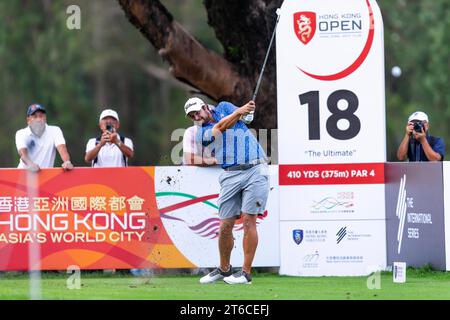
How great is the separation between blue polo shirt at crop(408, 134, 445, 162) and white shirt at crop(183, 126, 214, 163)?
2689 millimetres

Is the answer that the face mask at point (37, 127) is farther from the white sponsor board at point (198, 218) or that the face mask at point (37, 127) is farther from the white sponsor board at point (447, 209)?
the white sponsor board at point (447, 209)

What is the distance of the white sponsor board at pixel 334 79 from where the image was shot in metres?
Result: 15.9

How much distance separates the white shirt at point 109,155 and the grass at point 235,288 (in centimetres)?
177

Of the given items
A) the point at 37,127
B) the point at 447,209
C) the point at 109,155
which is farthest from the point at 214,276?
the point at 37,127

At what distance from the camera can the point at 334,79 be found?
52.0ft

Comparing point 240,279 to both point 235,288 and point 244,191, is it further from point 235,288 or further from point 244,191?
point 244,191

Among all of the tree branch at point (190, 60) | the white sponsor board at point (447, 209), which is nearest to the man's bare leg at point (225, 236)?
the white sponsor board at point (447, 209)

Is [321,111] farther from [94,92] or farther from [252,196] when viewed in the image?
[94,92]

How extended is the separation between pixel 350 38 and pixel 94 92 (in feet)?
176

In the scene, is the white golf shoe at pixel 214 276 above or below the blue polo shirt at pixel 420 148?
below

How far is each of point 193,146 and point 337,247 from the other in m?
2.26

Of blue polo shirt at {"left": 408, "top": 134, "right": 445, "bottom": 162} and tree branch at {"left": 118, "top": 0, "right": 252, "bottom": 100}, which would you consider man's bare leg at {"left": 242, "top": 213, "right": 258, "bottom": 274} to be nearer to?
blue polo shirt at {"left": 408, "top": 134, "right": 445, "bottom": 162}

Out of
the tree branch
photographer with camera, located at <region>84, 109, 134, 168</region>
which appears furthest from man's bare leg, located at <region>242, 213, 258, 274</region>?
the tree branch

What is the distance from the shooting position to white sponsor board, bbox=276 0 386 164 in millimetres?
15859
